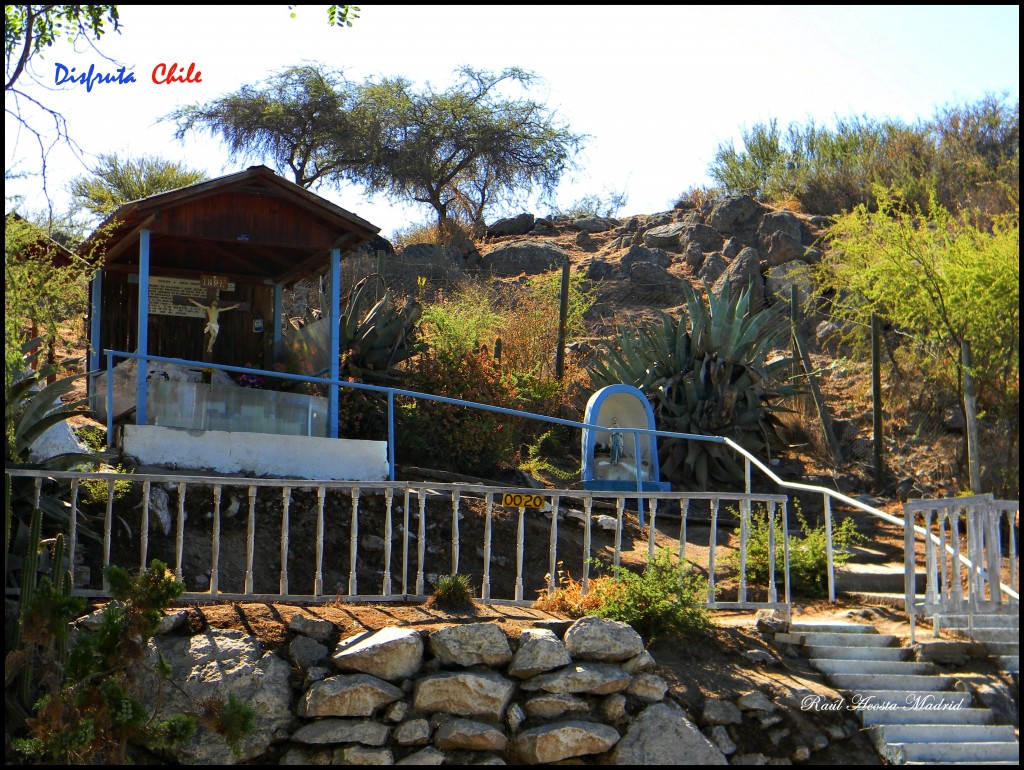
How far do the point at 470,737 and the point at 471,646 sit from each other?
1.93ft

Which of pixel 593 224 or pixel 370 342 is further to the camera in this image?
pixel 593 224

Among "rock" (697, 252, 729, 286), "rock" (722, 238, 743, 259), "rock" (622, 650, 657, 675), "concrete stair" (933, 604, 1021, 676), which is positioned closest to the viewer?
"rock" (622, 650, 657, 675)

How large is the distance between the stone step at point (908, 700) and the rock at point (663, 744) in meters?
1.08

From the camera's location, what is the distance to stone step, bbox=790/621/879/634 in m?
7.82

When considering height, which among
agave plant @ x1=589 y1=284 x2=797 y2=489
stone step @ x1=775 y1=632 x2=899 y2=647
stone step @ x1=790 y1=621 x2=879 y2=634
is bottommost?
stone step @ x1=775 y1=632 x2=899 y2=647

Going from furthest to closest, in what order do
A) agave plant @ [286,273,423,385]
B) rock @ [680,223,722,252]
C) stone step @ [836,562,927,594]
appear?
rock @ [680,223,722,252] < agave plant @ [286,273,423,385] < stone step @ [836,562,927,594]

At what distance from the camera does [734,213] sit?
28.4 meters

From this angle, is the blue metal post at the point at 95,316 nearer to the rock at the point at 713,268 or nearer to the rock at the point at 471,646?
the rock at the point at 471,646

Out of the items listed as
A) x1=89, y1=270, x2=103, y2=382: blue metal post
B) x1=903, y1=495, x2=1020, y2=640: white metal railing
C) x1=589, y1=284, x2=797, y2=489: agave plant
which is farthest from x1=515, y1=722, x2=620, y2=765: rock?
x1=89, y1=270, x2=103, y2=382: blue metal post

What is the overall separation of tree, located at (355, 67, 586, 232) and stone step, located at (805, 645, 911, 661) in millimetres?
25095

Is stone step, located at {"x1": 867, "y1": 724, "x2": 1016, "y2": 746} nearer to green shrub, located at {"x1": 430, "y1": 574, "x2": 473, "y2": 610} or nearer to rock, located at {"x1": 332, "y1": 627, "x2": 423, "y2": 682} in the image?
green shrub, located at {"x1": 430, "y1": 574, "x2": 473, "y2": 610}

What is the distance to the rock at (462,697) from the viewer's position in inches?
258

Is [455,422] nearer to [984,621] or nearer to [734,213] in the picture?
[984,621]

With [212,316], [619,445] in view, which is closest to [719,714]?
[619,445]
